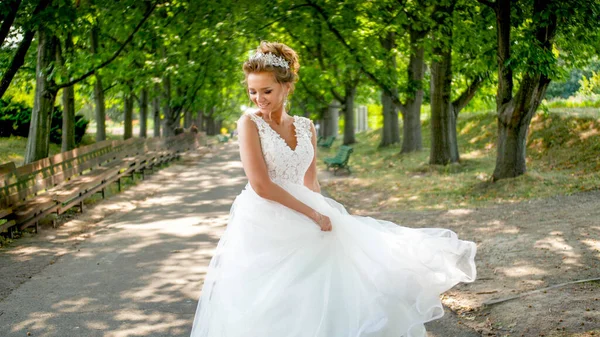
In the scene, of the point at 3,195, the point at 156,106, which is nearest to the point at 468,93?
the point at 3,195

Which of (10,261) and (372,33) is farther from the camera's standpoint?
(372,33)

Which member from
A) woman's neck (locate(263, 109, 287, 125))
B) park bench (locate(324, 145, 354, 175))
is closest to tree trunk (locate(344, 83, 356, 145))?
park bench (locate(324, 145, 354, 175))

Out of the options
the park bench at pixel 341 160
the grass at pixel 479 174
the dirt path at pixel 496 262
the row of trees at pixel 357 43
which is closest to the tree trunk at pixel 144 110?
the row of trees at pixel 357 43

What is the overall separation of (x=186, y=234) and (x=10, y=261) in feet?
9.53

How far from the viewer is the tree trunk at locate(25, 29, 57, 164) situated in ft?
47.1

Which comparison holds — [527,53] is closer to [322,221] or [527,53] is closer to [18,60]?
[322,221]

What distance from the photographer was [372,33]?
65.2ft

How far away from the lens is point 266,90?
399 centimetres

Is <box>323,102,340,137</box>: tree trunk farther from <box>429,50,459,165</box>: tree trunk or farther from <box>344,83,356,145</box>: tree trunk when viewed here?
<box>429,50,459,165</box>: tree trunk

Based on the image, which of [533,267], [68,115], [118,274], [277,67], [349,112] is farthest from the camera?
[349,112]

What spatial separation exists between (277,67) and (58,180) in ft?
34.4

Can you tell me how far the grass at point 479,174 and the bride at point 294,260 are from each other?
30.9ft

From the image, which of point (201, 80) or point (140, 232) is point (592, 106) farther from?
point (140, 232)

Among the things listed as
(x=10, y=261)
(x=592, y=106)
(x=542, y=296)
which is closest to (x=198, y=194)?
(x=10, y=261)
